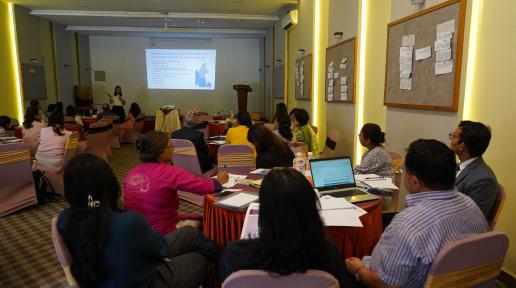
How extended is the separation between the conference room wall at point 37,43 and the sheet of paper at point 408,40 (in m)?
8.61

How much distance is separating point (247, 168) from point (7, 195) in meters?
2.88

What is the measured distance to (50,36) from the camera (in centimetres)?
1002

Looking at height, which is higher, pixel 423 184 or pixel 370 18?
pixel 370 18

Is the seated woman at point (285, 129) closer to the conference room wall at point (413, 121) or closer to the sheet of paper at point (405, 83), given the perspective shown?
the conference room wall at point (413, 121)

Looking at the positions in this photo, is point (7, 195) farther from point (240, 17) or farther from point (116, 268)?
point (240, 17)

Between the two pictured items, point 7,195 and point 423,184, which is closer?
point 423,184

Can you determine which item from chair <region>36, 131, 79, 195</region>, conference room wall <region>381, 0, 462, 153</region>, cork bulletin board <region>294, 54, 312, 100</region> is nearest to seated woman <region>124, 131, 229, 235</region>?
conference room wall <region>381, 0, 462, 153</region>

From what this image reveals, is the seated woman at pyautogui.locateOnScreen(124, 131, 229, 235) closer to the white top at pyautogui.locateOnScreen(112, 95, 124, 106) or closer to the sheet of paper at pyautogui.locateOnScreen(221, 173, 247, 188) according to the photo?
the sheet of paper at pyautogui.locateOnScreen(221, 173, 247, 188)

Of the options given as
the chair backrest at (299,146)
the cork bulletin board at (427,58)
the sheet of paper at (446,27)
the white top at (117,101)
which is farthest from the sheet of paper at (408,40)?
the white top at (117,101)

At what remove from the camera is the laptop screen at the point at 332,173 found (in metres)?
2.49

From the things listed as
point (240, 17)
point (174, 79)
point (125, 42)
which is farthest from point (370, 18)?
point (125, 42)

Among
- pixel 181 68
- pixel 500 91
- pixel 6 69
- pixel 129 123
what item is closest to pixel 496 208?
pixel 500 91

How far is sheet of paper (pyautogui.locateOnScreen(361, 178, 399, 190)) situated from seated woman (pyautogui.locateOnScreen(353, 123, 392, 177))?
8.3 inches

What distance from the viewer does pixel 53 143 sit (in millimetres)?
4645
